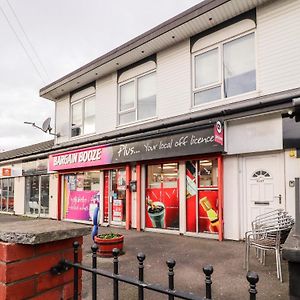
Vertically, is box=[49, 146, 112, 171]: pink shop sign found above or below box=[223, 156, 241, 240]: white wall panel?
above

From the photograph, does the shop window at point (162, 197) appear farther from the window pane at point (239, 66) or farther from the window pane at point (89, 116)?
the window pane at point (89, 116)

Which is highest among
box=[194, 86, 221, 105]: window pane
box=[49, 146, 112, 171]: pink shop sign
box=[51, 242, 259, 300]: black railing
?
box=[194, 86, 221, 105]: window pane

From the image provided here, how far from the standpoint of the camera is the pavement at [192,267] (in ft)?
15.0

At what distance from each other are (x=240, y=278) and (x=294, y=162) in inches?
139

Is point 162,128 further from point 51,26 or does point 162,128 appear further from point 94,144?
point 51,26

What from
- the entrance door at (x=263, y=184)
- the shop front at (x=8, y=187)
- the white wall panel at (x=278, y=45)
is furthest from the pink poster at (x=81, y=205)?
the white wall panel at (x=278, y=45)

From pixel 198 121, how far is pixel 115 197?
4.66m

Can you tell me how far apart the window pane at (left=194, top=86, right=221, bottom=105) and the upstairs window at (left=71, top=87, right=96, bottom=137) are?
5269 millimetres

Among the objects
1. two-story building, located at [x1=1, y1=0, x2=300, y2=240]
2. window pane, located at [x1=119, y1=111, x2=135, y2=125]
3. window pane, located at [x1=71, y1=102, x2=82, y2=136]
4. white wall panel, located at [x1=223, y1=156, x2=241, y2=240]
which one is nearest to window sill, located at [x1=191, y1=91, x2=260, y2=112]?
two-story building, located at [x1=1, y1=0, x2=300, y2=240]

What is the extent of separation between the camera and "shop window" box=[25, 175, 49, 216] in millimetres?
15977

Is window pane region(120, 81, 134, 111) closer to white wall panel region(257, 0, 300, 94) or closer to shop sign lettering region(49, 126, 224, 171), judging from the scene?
shop sign lettering region(49, 126, 224, 171)

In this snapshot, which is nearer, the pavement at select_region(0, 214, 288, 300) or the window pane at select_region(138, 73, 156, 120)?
the pavement at select_region(0, 214, 288, 300)

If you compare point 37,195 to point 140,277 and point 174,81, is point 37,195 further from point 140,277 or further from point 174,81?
point 140,277

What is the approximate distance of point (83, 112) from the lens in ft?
45.5
